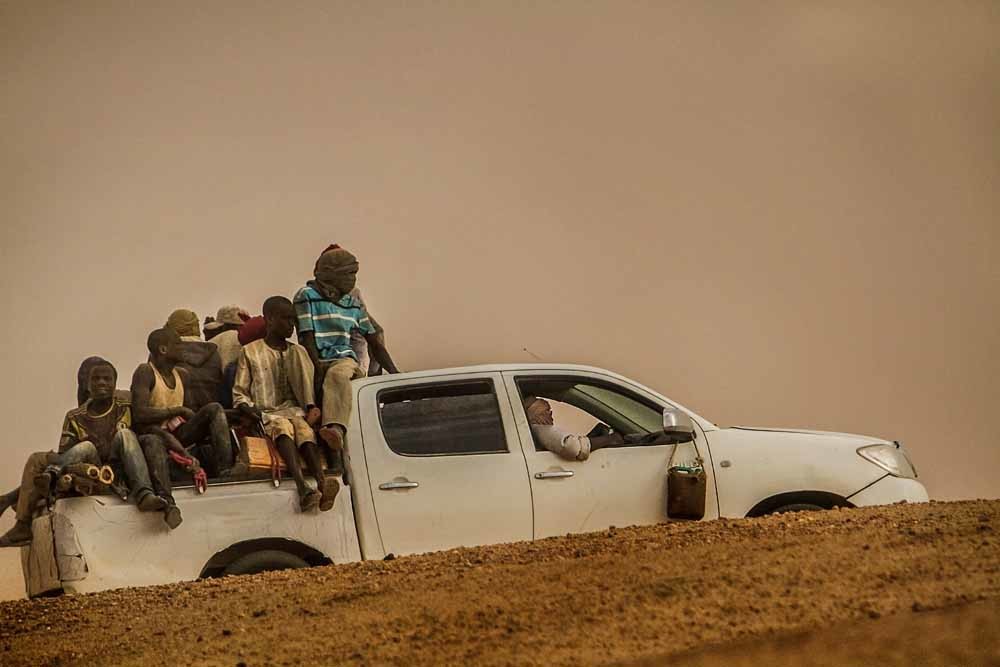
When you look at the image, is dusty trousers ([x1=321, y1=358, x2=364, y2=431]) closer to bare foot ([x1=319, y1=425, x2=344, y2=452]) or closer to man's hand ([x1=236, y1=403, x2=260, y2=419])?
bare foot ([x1=319, y1=425, x2=344, y2=452])

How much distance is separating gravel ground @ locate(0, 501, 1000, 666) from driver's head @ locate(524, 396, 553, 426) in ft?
2.91

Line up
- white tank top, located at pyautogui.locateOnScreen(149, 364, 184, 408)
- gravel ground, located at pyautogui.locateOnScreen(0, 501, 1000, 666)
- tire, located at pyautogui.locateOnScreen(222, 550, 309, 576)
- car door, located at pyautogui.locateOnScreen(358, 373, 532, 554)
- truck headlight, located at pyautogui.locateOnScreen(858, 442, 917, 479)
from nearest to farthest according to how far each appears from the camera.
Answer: gravel ground, located at pyautogui.locateOnScreen(0, 501, 1000, 666)
tire, located at pyautogui.locateOnScreen(222, 550, 309, 576)
car door, located at pyautogui.locateOnScreen(358, 373, 532, 554)
white tank top, located at pyautogui.locateOnScreen(149, 364, 184, 408)
truck headlight, located at pyautogui.locateOnScreen(858, 442, 917, 479)

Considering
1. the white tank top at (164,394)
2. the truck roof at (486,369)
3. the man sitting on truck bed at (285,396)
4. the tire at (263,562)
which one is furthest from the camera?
the truck roof at (486,369)

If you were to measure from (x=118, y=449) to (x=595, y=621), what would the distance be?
9.90 ft

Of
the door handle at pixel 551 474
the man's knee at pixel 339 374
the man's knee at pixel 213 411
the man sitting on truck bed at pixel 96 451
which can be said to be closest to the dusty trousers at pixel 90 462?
the man sitting on truck bed at pixel 96 451

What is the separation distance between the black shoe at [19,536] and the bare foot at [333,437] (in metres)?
1.73

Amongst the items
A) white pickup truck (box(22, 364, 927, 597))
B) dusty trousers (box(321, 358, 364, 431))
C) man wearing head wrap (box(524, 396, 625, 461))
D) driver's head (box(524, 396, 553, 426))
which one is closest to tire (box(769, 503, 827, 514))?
white pickup truck (box(22, 364, 927, 597))

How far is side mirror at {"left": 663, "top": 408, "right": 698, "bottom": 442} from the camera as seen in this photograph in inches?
321

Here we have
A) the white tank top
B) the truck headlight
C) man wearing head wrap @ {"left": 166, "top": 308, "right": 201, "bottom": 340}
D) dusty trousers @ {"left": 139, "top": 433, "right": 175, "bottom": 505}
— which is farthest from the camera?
man wearing head wrap @ {"left": 166, "top": 308, "right": 201, "bottom": 340}

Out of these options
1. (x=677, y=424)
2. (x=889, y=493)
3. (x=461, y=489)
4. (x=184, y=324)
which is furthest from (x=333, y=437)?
(x=889, y=493)

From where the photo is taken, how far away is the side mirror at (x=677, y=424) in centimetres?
816

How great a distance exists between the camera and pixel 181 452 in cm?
796

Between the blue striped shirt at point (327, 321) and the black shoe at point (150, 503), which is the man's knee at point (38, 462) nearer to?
the black shoe at point (150, 503)

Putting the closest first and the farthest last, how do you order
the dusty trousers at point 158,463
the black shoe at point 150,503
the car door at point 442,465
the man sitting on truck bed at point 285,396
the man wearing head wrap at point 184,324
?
1. the black shoe at point 150,503
2. the dusty trousers at point 158,463
3. the man sitting on truck bed at point 285,396
4. the car door at point 442,465
5. the man wearing head wrap at point 184,324
